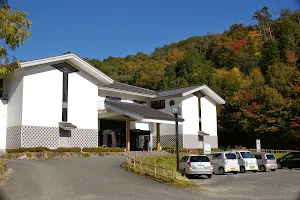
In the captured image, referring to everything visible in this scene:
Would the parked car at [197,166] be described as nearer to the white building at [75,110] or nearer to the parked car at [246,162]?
the parked car at [246,162]

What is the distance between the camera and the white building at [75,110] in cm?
2961

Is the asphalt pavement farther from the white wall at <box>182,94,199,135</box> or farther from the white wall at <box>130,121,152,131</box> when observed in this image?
the white wall at <box>182,94,199,135</box>

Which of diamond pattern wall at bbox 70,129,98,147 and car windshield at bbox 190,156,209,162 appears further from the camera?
diamond pattern wall at bbox 70,129,98,147

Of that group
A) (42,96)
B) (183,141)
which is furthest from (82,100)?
(183,141)

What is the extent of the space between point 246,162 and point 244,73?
45.8 metres

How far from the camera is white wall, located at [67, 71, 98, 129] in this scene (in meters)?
32.6

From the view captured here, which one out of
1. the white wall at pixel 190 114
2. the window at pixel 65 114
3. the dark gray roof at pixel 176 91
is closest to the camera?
the window at pixel 65 114

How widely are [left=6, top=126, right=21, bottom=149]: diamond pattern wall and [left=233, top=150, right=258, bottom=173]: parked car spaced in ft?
56.9

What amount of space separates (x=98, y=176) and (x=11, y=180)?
13.0ft

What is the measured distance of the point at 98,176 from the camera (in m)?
16.9

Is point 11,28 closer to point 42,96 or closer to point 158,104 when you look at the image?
point 42,96

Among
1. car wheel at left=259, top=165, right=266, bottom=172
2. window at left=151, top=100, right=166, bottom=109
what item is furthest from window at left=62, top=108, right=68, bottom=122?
car wheel at left=259, top=165, right=266, bottom=172

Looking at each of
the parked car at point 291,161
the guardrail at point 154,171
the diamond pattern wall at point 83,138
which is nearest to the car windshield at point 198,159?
the guardrail at point 154,171

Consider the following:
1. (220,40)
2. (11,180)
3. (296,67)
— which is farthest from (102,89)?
(220,40)
